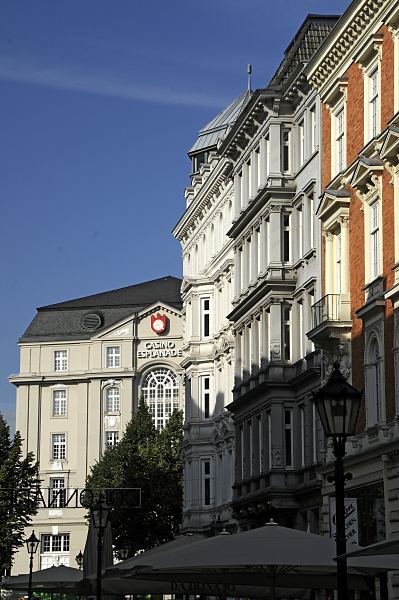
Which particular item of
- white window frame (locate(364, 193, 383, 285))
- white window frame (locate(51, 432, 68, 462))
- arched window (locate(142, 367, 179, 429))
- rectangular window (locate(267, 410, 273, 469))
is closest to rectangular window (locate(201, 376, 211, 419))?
rectangular window (locate(267, 410, 273, 469))

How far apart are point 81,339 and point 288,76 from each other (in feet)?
198

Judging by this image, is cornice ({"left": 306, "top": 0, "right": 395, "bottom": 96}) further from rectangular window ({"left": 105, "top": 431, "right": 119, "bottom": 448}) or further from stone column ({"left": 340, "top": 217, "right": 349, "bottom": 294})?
rectangular window ({"left": 105, "top": 431, "right": 119, "bottom": 448})

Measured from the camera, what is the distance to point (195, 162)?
263 ft

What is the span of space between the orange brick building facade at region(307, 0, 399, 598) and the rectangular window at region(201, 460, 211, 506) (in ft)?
82.6

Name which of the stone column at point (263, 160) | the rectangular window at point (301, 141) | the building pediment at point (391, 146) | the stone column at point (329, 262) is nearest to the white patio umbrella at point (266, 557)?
the building pediment at point (391, 146)

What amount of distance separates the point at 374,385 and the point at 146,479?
4826 centimetres

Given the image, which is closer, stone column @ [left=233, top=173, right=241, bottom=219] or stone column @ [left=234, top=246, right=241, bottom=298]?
stone column @ [left=234, top=246, right=241, bottom=298]

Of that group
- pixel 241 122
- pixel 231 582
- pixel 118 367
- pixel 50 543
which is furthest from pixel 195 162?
pixel 231 582

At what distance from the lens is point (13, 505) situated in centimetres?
7006

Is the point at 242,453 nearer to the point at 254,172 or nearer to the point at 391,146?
the point at 254,172

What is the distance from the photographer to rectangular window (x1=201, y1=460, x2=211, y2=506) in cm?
6719

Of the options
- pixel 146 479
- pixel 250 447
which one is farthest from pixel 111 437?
pixel 250 447

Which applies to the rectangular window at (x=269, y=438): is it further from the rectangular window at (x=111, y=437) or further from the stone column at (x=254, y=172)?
the rectangular window at (x=111, y=437)

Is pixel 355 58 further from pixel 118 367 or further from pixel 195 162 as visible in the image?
pixel 118 367
